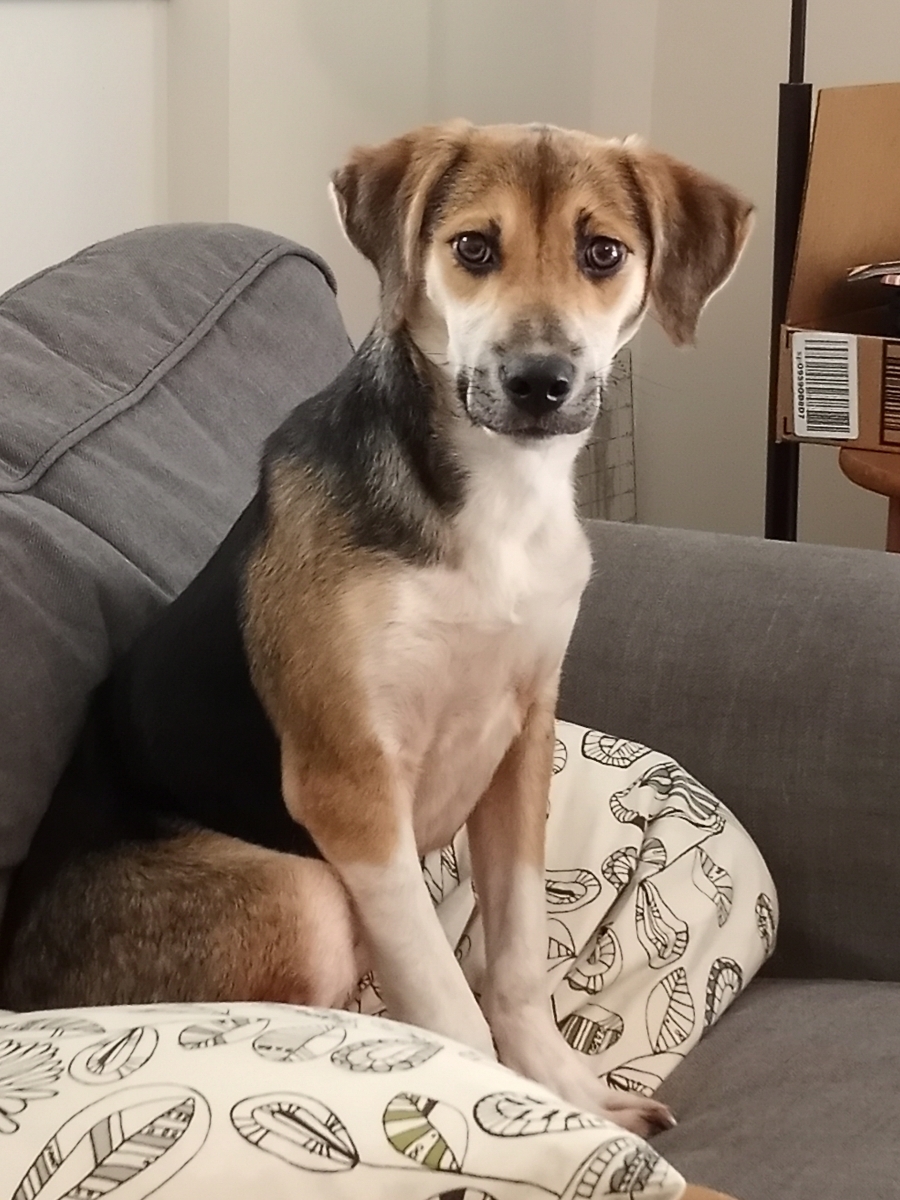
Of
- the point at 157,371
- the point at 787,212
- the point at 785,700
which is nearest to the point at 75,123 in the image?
the point at 157,371

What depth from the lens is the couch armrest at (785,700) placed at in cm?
156

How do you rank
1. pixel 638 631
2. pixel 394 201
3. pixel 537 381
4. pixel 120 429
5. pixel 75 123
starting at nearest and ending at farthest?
pixel 537 381, pixel 394 201, pixel 120 429, pixel 638 631, pixel 75 123

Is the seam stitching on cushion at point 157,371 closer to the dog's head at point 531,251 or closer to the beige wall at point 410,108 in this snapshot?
the dog's head at point 531,251

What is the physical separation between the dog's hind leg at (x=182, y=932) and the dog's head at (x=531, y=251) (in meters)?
0.46

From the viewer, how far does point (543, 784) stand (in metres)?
1.42

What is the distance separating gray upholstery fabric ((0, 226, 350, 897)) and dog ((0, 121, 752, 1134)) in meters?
0.07

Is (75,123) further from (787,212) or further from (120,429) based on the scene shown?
(787,212)

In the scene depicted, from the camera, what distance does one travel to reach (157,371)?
162 centimetres

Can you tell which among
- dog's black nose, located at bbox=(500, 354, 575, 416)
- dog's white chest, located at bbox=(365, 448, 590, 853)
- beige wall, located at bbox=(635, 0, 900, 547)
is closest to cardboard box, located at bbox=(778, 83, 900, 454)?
beige wall, located at bbox=(635, 0, 900, 547)

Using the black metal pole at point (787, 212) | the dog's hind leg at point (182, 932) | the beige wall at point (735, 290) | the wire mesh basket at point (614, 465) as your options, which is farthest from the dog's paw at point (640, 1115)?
the beige wall at point (735, 290)

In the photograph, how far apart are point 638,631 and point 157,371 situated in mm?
668

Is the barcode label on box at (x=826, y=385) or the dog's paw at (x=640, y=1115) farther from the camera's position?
the barcode label on box at (x=826, y=385)

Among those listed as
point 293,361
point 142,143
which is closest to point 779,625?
point 293,361

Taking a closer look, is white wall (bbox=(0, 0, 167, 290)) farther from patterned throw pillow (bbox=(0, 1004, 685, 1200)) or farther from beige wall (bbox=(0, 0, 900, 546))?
patterned throw pillow (bbox=(0, 1004, 685, 1200))
